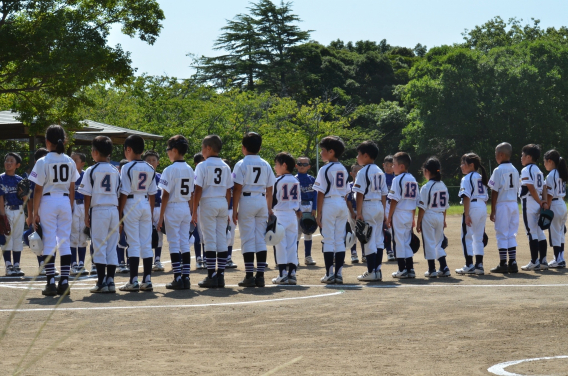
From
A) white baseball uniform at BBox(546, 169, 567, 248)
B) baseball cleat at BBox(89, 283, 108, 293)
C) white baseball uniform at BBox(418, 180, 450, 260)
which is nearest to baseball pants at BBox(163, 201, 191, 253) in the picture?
baseball cleat at BBox(89, 283, 108, 293)

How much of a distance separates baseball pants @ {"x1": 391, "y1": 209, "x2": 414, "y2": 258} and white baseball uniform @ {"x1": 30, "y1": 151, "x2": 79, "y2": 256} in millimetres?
4884

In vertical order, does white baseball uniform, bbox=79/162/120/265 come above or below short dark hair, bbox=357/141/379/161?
below

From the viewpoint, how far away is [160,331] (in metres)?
6.57

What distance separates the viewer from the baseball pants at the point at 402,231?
1077cm

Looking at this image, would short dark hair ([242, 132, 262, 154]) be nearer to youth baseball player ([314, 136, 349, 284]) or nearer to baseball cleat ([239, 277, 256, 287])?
youth baseball player ([314, 136, 349, 284])

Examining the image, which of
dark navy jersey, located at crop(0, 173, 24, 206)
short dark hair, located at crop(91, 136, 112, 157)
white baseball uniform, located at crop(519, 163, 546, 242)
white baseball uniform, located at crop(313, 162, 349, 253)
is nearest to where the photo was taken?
short dark hair, located at crop(91, 136, 112, 157)

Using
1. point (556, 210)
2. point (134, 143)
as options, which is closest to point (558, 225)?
point (556, 210)

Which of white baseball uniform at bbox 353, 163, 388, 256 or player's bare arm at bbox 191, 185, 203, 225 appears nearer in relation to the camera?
player's bare arm at bbox 191, 185, 203, 225

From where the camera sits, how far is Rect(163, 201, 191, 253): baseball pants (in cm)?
974

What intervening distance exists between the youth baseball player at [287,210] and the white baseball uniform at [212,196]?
108cm

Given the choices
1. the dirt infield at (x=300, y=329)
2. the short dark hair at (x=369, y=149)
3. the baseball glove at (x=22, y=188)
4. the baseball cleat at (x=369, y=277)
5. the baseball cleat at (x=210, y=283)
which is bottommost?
the dirt infield at (x=300, y=329)

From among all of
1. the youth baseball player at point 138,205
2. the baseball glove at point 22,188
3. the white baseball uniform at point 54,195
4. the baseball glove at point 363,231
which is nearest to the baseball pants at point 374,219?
the baseball glove at point 363,231

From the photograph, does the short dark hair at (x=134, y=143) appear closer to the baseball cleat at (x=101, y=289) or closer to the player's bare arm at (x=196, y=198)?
the player's bare arm at (x=196, y=198)

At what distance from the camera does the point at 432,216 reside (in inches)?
432
